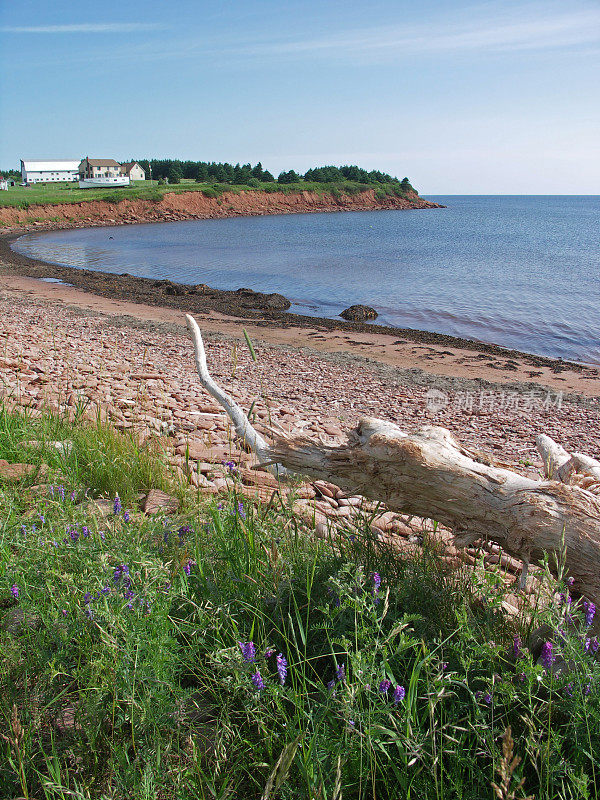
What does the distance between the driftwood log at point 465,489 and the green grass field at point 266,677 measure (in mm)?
467

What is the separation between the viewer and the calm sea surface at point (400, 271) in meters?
18.8

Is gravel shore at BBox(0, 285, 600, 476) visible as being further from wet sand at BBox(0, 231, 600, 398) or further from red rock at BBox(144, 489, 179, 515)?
red rock at BBox(144, 489, 179, 515)

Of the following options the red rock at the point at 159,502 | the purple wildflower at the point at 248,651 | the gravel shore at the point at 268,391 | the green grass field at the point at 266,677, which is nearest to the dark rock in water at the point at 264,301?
the gravel shore at the point at 268,391

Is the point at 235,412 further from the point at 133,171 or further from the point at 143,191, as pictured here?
the point at 133,171

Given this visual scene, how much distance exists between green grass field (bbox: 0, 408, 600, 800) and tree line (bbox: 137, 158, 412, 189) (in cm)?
9825

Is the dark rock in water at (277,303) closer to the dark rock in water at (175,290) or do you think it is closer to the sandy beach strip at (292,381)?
the sandy beach strip at (292,381)

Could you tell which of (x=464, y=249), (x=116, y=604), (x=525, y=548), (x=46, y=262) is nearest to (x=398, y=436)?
(x=525, y=548)

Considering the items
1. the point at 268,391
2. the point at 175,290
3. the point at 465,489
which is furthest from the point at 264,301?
the point at 465,489

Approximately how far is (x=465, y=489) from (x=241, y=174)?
358 ft

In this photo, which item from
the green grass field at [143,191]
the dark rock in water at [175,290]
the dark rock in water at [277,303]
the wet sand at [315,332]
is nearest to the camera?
the wet sand at [315,332]

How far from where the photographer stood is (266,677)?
1942mm

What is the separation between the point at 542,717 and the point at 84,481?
3.27 metres

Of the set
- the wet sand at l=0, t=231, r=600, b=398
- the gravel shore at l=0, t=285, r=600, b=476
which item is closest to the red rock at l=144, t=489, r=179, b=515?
the gravel shore at l=0, t=285, r=600, b=476

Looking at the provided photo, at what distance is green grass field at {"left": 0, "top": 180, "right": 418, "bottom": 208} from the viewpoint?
204ft
